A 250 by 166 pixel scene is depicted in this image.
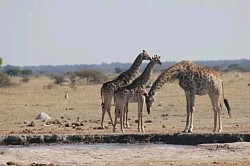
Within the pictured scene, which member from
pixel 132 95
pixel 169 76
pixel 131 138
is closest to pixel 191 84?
pixel 169 76

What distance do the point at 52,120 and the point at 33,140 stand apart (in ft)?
25.6

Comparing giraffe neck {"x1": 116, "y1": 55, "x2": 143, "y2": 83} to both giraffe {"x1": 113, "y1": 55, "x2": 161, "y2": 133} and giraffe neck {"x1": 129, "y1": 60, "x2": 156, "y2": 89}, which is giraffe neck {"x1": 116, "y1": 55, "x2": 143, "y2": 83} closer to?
giraffe neck {"x1": 129, "y1": 60, "x2": 156, "y2": 89}

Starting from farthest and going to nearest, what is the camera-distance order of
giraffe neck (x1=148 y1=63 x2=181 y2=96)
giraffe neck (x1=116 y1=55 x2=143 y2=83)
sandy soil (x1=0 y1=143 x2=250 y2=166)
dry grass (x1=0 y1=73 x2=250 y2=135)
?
dry grass (x1=0 y1=73 x2=250 y2=135) → giraffe neck (x1=116 y1=55 x2=143 y2=83) → giraffe neck (x1=148 y1=63 x2=181 y2=96) → sandy soil (x1=0 y1=143 x2=250 y2=166)

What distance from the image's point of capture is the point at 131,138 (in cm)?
1959

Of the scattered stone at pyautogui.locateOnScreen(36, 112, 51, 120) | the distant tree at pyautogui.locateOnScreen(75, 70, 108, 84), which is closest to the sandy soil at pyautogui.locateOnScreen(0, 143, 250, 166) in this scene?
the scattered stone at pyautogui.locateOnScreen(36, 112, 51, 120)

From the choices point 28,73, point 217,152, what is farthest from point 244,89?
point 28,73

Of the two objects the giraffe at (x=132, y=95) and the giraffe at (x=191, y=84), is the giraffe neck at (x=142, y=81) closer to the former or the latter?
the giraffe at (x=132, y=95)

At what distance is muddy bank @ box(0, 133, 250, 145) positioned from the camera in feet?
62.4

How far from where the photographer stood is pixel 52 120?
27688 millimetres

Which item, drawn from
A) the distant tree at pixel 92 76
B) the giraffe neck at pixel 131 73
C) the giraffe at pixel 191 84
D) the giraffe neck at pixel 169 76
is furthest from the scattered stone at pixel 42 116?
the distant tree at pixel 92 76

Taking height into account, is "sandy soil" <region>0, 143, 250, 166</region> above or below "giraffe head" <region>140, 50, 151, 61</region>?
below

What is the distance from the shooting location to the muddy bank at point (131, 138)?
19.0 meters

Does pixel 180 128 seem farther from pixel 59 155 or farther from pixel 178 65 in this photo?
pixel 59 155

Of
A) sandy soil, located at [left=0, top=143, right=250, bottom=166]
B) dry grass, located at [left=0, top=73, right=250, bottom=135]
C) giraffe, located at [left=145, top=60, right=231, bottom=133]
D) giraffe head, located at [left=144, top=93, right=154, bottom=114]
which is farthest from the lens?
dry grass, located at [left=0, top=73, right=250, bottom=135]
